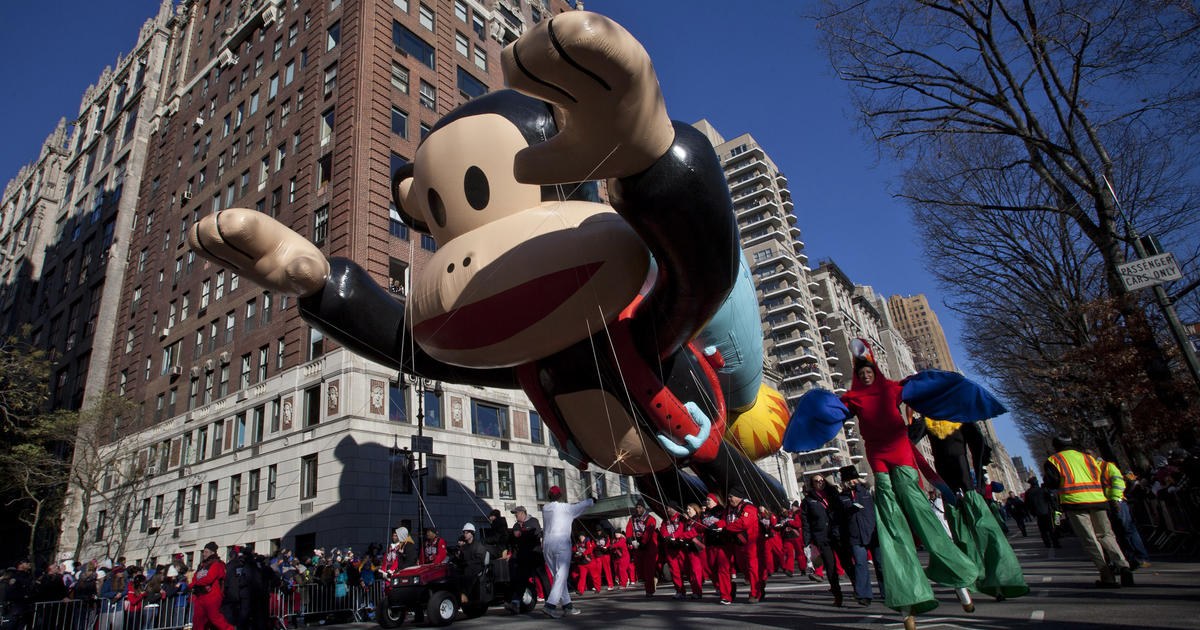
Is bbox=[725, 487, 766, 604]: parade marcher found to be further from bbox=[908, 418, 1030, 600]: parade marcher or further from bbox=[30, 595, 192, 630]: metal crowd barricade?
bbox=[30, 595, 192, 630]: metal crowd barricade

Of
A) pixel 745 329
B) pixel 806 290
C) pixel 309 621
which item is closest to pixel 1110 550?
pixel 745 329

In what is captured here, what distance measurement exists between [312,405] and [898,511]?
20.3m

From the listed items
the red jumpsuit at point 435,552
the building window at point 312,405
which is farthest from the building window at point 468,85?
the red jumpsuit at point 435,552

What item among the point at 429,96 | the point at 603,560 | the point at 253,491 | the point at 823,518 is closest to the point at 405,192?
the point at 823,518

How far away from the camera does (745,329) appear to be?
7.39 meters

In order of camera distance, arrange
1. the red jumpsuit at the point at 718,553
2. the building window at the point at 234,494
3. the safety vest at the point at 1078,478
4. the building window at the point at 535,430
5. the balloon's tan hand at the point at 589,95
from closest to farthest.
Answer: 1. the balloon's tan hand at the point at 589,95
2. the safety vest at the point at 1078,478
3. the red jumpsuit at the point at 718,553
4. the building window at the point at 234,494
5. the building window at the point at 535,430

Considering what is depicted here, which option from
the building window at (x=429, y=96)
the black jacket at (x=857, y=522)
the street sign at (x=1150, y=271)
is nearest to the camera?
the black jacket at (x=857, y=522)

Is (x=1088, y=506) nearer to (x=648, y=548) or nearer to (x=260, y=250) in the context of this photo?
(x=648, y=548)

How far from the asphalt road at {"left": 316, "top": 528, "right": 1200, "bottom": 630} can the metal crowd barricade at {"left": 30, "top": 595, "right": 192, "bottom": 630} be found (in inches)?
264

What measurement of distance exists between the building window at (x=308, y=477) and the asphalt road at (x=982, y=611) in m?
13.1

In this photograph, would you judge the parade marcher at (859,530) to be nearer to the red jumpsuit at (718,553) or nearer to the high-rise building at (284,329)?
the red jumpsuit at (718,553)

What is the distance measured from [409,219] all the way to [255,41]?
33.1m

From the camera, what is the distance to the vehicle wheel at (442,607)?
7.97 metres

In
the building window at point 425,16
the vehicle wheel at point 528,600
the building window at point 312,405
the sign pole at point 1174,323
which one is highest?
the building window at point 425,16
